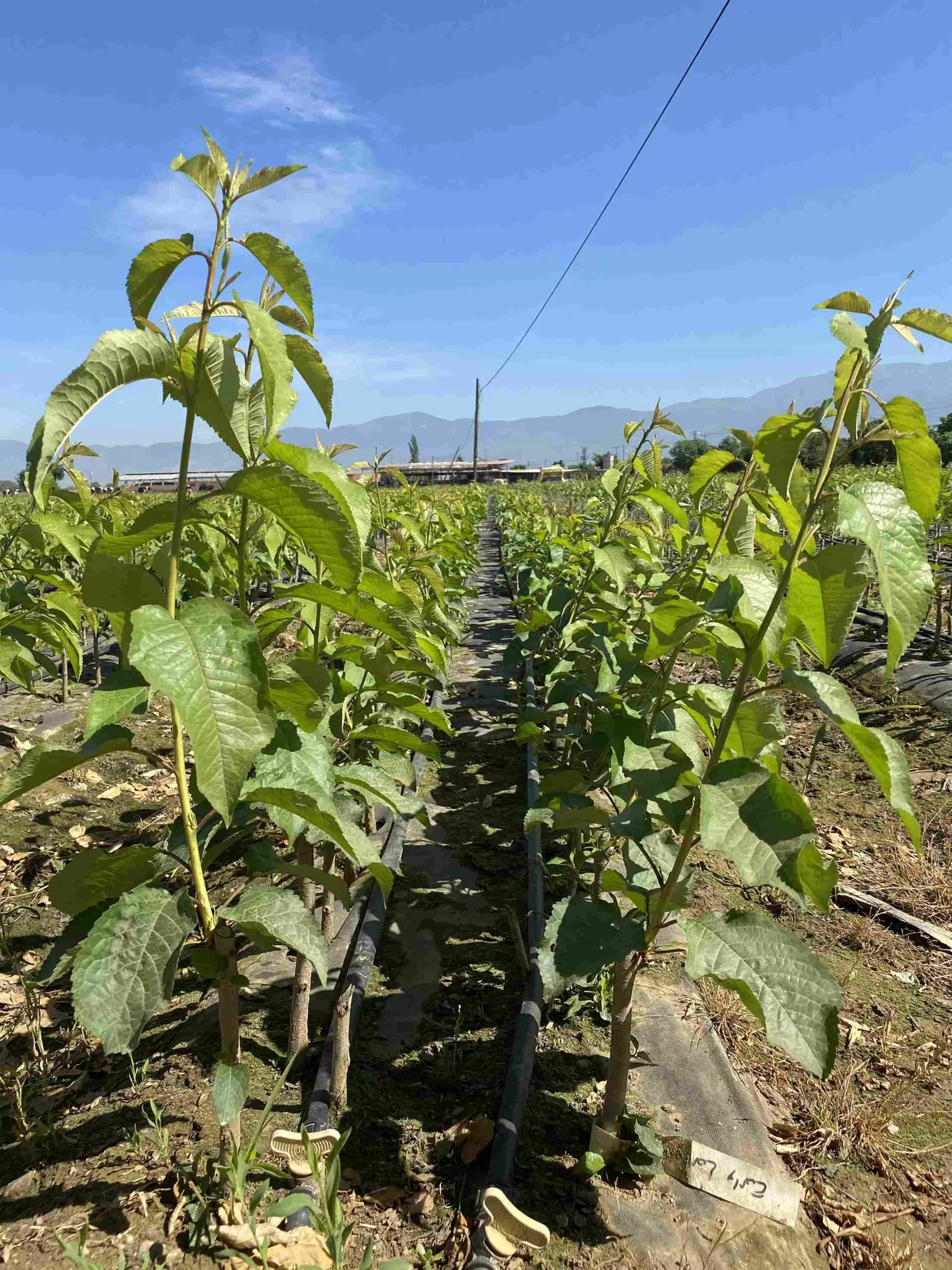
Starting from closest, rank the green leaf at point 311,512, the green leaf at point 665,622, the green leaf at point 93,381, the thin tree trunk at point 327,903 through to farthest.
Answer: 1. the green leaf at point 93,381
2. the green leaf at point 311,512
3. the green leaf at point 665,622
4. the thin tree trunk at point 327,903

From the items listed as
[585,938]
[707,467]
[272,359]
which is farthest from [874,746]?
[272,359]

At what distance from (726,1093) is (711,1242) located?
0.50m

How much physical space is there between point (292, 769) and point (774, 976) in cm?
101

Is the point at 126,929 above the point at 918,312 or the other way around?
the other way around

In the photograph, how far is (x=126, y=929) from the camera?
54.2 inches

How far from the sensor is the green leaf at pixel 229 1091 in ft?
4.73

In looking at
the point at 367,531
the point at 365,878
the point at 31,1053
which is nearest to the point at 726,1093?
the point at 365,878

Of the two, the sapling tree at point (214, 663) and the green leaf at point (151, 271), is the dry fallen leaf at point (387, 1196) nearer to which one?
the sapling tree at point (214, 663)

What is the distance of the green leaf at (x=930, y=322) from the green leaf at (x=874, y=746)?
2.14 ft

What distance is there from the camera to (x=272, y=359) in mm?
1188

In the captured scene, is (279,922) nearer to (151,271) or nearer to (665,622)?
(665,622)

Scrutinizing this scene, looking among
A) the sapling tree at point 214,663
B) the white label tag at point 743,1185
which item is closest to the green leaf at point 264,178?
the sapling tree at point 214,663

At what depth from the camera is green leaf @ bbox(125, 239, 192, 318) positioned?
1.28 meters

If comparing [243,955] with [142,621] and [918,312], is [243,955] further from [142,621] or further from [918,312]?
[918,312]
